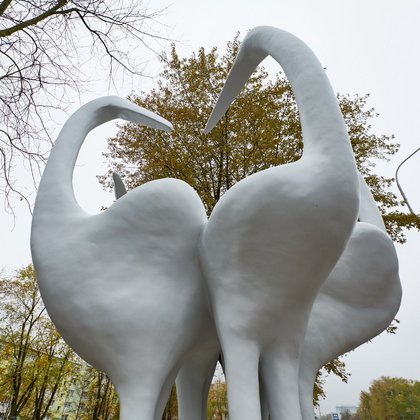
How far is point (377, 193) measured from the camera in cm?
873

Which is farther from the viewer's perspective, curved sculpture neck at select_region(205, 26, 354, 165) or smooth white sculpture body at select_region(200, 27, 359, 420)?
curved sculpture neck at select_region(205, 26, 354, 165)

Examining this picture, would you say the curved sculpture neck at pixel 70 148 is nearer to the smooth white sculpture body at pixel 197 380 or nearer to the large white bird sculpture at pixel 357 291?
the smooth white sculpture body at pixel 197 380

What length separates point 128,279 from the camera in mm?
3580

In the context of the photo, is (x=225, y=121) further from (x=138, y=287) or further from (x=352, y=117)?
(x=138, y=287)

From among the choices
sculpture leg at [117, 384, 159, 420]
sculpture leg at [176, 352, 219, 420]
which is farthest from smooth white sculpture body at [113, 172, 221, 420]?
sculpture leg at [117, 384, 159, 420]

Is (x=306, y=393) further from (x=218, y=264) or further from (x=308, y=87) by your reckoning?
(x=308, y=87)

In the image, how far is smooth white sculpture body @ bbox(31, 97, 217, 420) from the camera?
3381 millimetres

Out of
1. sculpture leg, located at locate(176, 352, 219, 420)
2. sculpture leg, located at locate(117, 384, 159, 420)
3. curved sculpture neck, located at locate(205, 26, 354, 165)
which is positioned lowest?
sculpture leg, located at locate(117, 384, 159, 420)

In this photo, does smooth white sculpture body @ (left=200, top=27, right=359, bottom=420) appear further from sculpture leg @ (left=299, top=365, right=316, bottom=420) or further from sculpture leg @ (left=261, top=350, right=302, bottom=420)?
sculpture leg @ (left=299, top=365, right=316, bottom=420)

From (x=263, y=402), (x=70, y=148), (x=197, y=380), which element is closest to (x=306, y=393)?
(x=263, y=402)

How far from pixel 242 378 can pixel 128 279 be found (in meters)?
1.27

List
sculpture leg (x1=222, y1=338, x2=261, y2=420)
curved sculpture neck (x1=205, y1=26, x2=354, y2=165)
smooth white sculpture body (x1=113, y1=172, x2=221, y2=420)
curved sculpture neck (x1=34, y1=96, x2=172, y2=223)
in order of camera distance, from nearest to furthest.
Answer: sculpture leg (x1=222, y1=338, x2=261, y2=420) → curved sculpture neck (x1=205, y1=26, x2=354, y2=165) → curved sculpture neck (x1=34, y1=96, x2=172, y2=223) → smooth white sculpture body (x1=113, y1=172, x2=221, y2=420)

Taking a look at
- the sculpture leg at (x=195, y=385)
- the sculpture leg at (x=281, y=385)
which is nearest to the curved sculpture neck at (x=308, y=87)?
the sculpture leg at (x=281, y=385)

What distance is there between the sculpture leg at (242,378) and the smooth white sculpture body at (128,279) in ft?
A: 1.81
